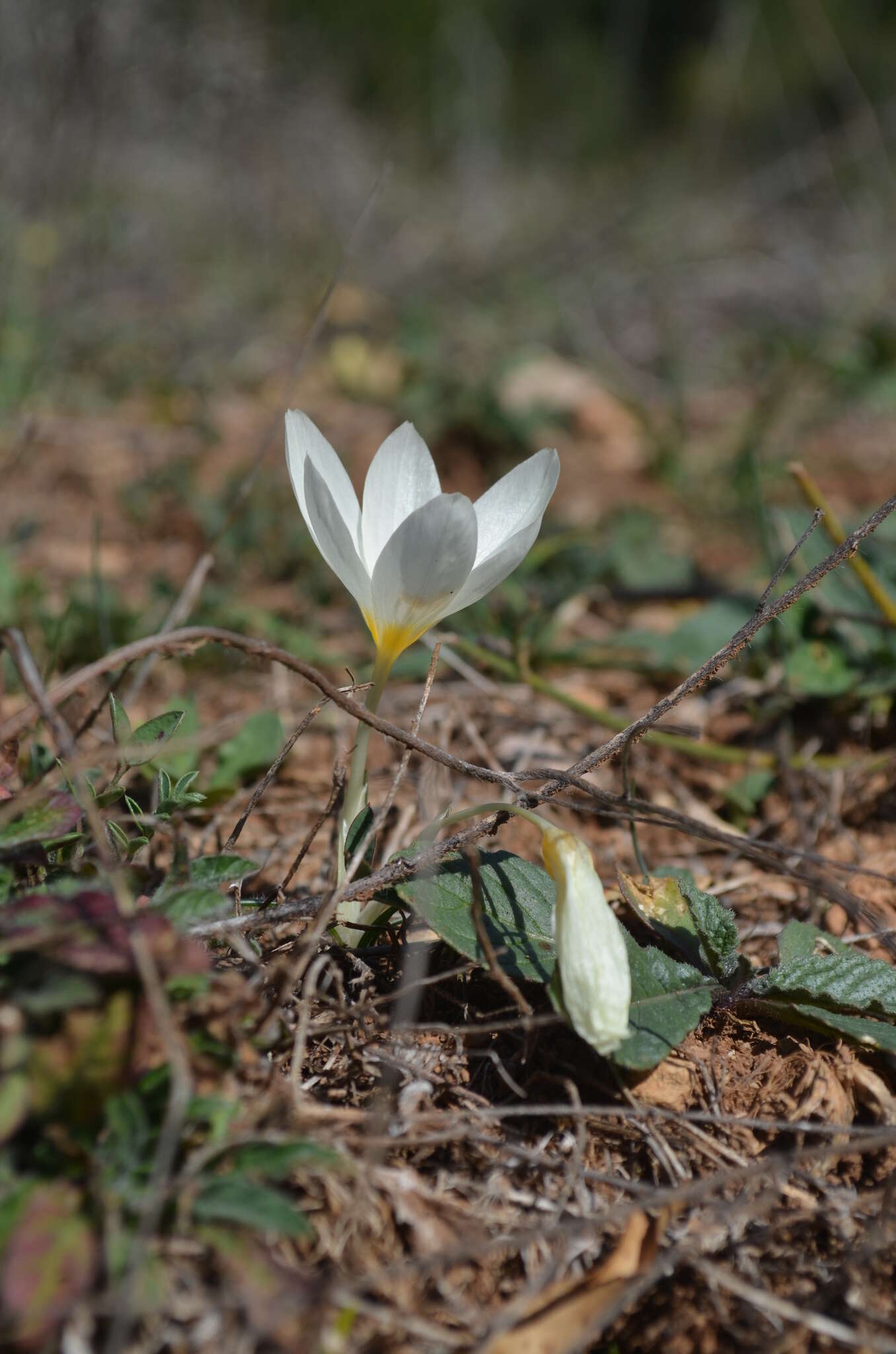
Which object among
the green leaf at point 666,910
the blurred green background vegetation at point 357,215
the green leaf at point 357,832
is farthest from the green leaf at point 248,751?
the blurred green background vegetation at point 357,215

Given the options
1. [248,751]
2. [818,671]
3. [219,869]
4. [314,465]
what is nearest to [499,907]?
[219,869]

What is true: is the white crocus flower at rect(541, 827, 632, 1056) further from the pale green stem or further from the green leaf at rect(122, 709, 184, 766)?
the green leaf at rect(122, 709, 184, 766)

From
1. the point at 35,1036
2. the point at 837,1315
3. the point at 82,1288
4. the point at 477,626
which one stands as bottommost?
the point at 837,1315

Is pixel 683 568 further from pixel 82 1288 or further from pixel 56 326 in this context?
pixel 56 326

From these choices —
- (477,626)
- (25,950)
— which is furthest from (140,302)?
(25,950)

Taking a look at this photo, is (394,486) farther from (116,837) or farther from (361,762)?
(116,837)
